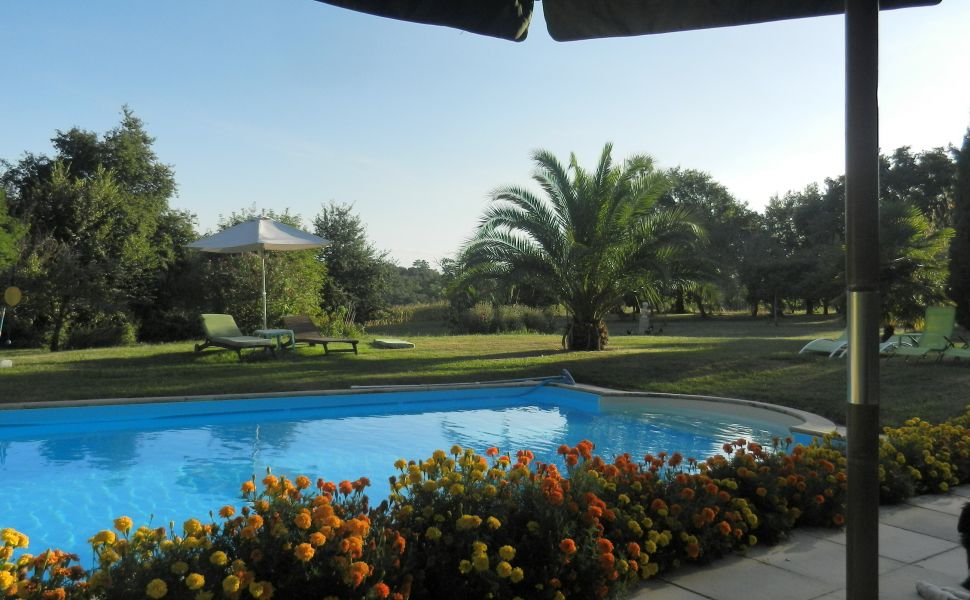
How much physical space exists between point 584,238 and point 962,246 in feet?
23.5

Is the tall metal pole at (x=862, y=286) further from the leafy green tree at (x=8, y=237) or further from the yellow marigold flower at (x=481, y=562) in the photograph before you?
the leafy green tree at (x=8, y=237)

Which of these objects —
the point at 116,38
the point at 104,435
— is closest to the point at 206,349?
the point at 104,435

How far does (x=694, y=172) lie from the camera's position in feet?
149

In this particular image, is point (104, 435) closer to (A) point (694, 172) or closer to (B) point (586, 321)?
(B) point (586, 321)

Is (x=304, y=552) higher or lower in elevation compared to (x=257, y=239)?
lower

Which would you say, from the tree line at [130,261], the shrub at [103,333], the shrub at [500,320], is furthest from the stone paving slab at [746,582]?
the shrub at [103,333]

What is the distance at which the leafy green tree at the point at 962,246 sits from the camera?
12.7m

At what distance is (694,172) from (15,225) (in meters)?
38.1

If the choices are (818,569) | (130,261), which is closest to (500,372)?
(818,569)

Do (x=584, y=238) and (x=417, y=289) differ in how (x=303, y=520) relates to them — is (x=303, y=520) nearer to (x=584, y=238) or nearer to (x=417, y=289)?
(x=584, y=238)

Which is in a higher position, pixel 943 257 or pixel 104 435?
pixel 943 257

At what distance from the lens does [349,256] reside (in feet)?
85.7

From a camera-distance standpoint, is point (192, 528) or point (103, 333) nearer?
point (192, 528)

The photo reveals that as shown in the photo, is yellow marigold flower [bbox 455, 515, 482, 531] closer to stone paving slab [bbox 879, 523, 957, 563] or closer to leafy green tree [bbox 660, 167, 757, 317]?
stone paving slab [bbox 879, 523, 957, 563]
